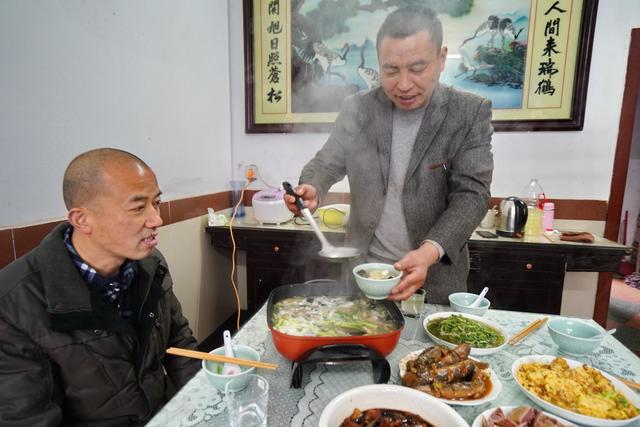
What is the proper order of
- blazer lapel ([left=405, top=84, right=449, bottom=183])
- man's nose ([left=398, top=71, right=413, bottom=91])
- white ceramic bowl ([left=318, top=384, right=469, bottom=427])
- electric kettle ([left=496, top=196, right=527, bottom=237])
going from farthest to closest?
electric kettle ([left=496, top=196, right=527, bottom=237]) < blazer lapel ([left=405, top=84, right=449, bottom=183]) < man's nose ([left=398, top=71, right=413, bottom=91]) < white ceramic bowl ([left=318, top=384, right=469, bottom=427])

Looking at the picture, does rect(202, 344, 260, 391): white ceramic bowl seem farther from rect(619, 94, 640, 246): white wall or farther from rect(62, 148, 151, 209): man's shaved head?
rect(619, 94, 640, 246): white wall

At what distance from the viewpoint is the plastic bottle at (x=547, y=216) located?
3.07 metres

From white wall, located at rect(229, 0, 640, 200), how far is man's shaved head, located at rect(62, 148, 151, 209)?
2.40 meters

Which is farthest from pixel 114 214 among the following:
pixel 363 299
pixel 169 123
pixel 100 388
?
pixel 169 123

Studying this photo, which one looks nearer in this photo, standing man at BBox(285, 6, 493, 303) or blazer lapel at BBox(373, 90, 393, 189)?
standing man at BBox(285, 6, 493, 303)

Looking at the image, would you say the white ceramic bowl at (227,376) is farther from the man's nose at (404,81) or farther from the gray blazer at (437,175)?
the man's nose at (404,81)

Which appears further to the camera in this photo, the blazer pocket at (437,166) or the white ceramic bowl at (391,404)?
the blazer pocket at (437,166)

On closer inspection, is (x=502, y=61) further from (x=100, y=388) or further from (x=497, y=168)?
(x=100, y=388)

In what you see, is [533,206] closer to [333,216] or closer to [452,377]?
[333,216]

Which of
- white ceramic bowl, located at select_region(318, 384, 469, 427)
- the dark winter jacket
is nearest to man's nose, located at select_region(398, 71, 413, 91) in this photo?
white ceramic bowl, located at select_region(318, 384, 469, 427)

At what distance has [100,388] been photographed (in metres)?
1.27

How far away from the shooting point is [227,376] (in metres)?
0.98

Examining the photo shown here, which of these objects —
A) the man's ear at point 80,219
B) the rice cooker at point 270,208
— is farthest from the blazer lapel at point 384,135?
the rice cooker at point 270,208

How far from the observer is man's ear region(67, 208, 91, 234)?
1.26 meters
